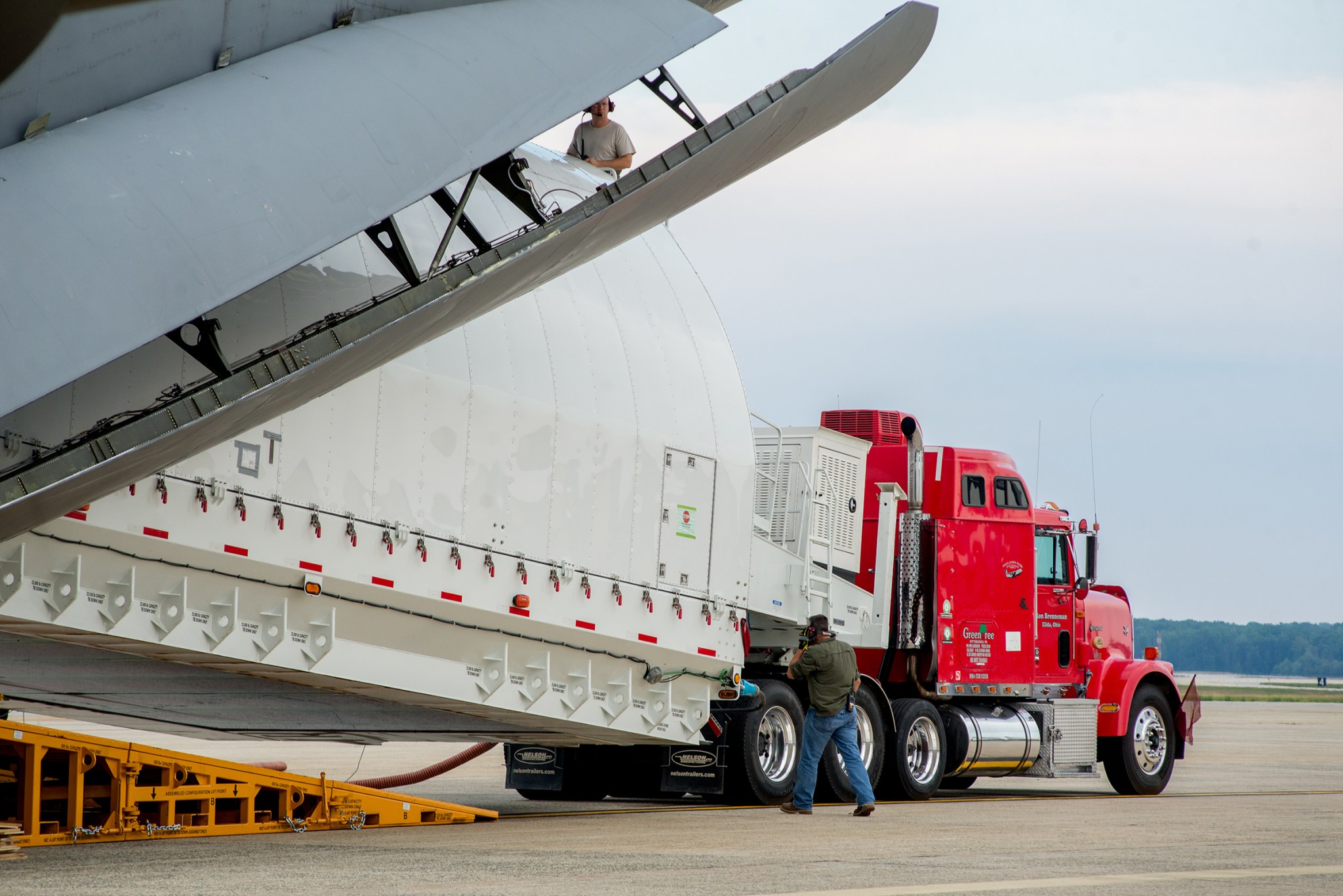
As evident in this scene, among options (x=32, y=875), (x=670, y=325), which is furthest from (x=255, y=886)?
(x=670, y=325)

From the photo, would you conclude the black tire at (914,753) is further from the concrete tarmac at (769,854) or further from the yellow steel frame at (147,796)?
the yellow steel frame at (147,796)

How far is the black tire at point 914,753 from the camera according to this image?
16.3 metres

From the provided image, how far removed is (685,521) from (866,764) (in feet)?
14.1

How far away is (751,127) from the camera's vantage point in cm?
872

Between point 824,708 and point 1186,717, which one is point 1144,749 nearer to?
point 1186,717

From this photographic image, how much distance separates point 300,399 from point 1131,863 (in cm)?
578

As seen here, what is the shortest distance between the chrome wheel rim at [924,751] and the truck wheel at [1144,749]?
8.46ft

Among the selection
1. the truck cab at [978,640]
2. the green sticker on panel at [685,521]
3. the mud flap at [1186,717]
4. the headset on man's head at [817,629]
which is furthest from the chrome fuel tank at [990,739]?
the green sticker on panel at [685,521]

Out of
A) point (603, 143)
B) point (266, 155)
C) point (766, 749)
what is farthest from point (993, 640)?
point (266, 155)

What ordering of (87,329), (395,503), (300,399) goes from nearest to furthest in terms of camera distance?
(87,329) → (300,399) → (395,503)

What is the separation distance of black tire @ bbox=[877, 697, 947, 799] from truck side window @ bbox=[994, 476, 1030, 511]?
8.45 ft

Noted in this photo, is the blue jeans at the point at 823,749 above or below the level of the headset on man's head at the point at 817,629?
below

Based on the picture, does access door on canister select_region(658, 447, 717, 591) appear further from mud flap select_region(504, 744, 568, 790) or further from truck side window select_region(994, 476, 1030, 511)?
truck side window select_region(994, 476, 1030, 511)

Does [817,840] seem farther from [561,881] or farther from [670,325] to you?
[670,325]
